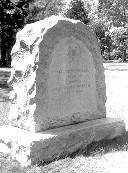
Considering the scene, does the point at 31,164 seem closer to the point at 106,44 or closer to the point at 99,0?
the point at 99,0

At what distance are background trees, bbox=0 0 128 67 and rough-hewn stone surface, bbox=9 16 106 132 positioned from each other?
72.7 feet

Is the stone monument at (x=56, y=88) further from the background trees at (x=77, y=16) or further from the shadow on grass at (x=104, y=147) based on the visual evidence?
the background trees at (x=77, y=16)

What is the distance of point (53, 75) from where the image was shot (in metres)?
5.63

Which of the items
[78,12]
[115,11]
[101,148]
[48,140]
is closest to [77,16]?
[78,12]

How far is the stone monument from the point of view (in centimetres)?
537

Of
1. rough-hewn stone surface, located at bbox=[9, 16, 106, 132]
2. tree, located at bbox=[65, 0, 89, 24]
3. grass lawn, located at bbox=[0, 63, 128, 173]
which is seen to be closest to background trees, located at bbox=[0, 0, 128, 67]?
tree, located at bbox=[65, 0, 89, 24]

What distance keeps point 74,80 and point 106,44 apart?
128 ft

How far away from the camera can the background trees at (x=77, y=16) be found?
27.7m

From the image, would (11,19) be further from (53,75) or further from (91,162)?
(91,162)

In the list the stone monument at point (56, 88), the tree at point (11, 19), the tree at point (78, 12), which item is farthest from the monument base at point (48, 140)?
the tree at point (78, 12)

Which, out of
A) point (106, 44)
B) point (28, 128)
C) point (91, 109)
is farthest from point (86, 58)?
point (106, 44)

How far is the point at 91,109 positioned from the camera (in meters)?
6.41

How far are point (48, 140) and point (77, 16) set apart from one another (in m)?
38.7

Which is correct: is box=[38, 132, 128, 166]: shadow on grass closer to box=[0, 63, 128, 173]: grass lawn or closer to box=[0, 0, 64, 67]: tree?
box=[0, 63, 128, 173]: grass lawn
